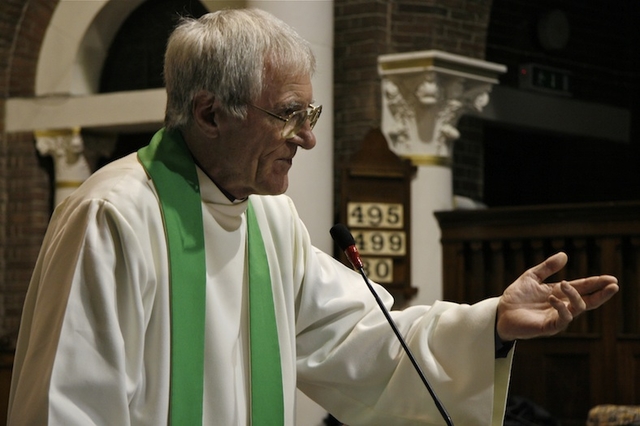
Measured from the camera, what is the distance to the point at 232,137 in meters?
2.81

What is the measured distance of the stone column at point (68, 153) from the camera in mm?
9141

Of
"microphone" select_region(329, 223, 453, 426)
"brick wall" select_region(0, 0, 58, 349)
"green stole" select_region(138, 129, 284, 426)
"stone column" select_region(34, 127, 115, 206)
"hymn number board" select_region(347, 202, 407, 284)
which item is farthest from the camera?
"brick wall" select_region(0, 0, 58, 349)

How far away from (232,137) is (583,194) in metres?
8.37

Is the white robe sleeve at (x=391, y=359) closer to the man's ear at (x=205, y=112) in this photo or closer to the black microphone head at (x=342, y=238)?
the black microphone head at (x=342, y=238)

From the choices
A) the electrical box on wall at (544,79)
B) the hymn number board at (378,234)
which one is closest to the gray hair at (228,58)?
the hymn number board at (378,234)

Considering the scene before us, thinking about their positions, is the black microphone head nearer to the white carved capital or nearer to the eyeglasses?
the eyeglasses

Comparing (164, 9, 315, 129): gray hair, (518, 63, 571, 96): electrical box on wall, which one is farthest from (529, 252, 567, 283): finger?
(518, 63, 571, 96): electrical box on wall

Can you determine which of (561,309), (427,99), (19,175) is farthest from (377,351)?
(19,175)

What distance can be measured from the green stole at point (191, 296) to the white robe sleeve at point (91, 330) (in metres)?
0.05

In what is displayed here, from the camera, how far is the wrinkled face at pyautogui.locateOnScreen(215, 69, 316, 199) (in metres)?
2.80

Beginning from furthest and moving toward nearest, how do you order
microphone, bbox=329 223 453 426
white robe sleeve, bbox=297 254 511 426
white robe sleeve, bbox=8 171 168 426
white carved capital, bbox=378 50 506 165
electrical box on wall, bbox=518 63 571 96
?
electrical box on wall, bbox=518 63 571 96 < white carved capital, bbox=378 50 506 165 < white robe sleeve, bbox=297 254 511 426 < microphone, bbox=329 223 453 426 < white robe sleeve, bbox=8 171 168 426

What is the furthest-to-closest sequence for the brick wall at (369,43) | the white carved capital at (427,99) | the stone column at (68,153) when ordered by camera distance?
the stone column at (68,153) < the brick wall at (369,43) < the white carved capital at (427,99)

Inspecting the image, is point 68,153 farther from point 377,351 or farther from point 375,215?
point 377,351

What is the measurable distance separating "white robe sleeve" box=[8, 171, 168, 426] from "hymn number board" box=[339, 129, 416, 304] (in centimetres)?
505
